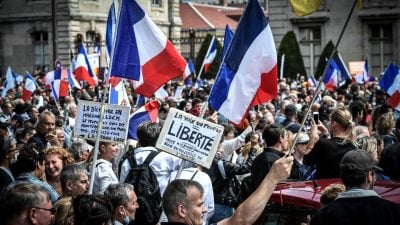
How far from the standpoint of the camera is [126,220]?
6.64 m

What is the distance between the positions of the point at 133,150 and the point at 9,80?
1669 cm

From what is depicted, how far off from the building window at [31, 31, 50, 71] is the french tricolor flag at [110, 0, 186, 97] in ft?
130

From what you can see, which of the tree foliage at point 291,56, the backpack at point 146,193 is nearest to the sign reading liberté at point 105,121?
the backpack at point 146,193

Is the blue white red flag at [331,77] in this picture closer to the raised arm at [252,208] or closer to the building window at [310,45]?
the building window at [310,45]

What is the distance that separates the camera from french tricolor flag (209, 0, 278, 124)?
7.45 metres

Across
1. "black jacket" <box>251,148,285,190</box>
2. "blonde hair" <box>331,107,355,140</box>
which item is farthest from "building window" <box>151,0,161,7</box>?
"black jacket" <box>251,148,285,190</box>

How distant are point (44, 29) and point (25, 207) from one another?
142ft

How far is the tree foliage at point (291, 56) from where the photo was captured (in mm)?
38219

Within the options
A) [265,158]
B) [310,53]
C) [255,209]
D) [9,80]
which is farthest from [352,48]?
[255,209]

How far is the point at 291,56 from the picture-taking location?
3825 cm

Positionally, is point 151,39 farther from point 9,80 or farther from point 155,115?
point 9,80

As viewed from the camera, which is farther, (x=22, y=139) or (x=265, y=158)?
(x=22, y=139)

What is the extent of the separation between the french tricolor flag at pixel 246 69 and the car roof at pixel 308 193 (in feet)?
2.53

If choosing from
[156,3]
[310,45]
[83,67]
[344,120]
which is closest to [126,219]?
[344,120]
